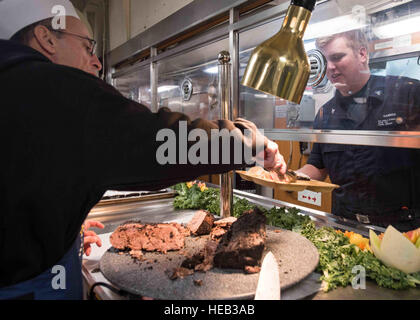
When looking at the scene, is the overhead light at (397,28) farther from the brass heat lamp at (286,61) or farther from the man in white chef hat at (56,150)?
the man in white chef hat at (56,150)

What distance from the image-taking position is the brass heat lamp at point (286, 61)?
0.68m

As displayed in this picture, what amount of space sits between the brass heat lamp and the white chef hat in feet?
1.86

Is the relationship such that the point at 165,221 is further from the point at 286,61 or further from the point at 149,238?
the point at 286,61

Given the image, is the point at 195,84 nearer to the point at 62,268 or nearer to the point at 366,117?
the point at 366,117

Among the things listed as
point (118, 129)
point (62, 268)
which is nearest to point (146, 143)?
point (118, 129)

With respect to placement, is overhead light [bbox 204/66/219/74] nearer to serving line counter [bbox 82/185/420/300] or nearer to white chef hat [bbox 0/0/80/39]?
serving line counter [bbox 82/185/420/300]

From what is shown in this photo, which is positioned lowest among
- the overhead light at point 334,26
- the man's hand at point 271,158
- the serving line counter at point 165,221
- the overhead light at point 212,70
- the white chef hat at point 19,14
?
the serving line counter at point 165,221

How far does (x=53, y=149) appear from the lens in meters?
0.55

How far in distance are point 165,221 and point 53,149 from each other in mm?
832

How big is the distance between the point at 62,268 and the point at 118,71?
3.25 m

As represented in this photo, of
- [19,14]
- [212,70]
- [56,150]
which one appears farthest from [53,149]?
[212,70]

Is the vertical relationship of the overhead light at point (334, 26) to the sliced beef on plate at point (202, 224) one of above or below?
above

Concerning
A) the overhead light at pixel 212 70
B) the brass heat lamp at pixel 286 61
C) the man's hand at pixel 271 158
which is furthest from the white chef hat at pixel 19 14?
the overhead light at pixel 212 70

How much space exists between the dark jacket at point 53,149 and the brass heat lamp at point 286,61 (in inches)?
10.6
